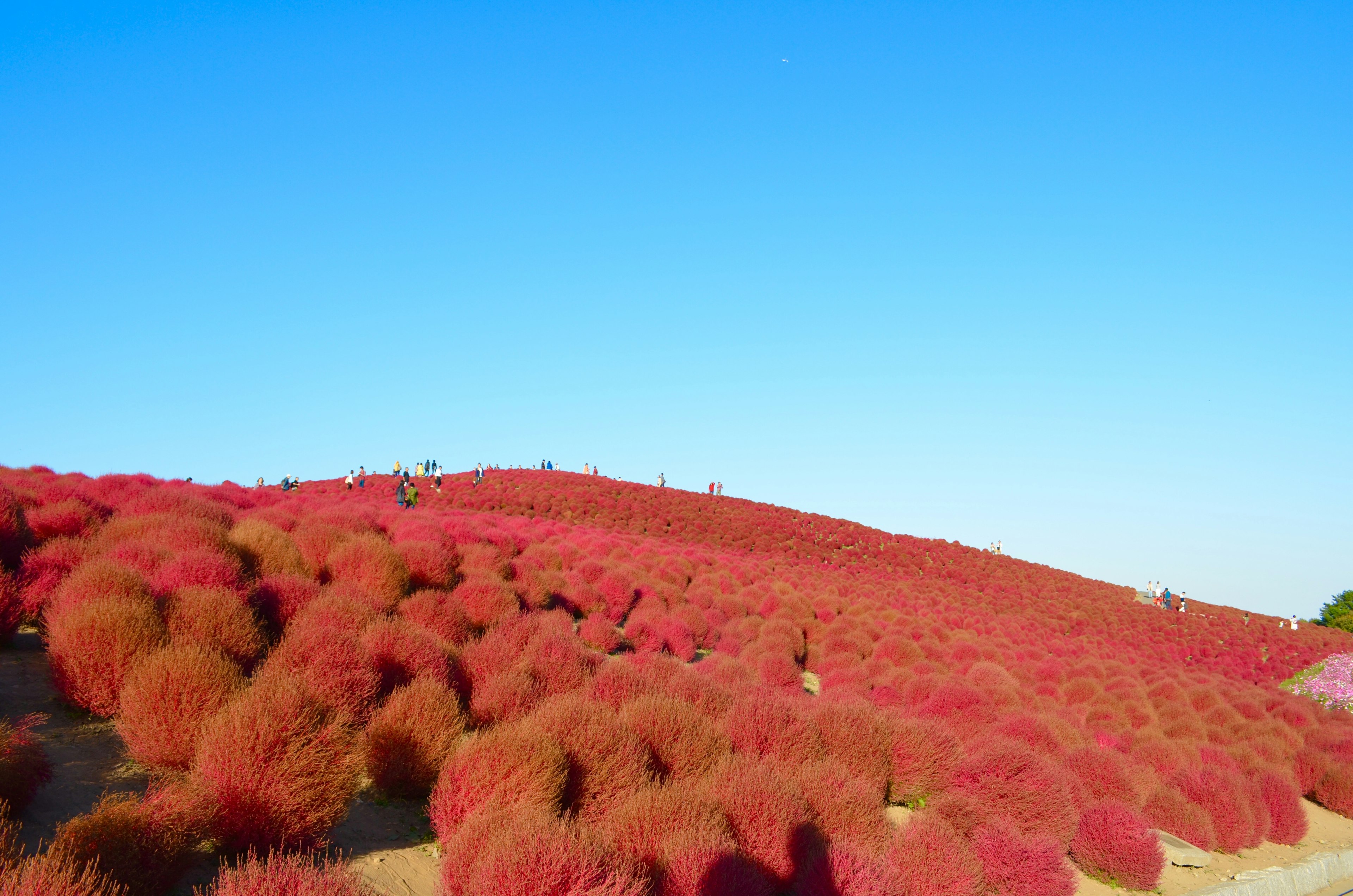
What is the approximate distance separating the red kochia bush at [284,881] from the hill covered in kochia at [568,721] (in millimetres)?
572

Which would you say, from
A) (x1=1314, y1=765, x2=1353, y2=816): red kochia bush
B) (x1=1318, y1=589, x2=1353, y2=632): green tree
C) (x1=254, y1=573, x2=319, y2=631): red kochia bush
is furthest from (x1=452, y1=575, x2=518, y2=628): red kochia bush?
(x1=1318, y1=589, x2=1353, y2=632): green tree

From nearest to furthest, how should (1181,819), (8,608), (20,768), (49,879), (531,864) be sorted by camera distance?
(49,879)
(531,864)
(20,768)
(8,608)
(1181,819)

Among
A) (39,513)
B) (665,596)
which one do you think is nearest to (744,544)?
(665,596)

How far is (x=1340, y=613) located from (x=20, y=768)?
61.8 meters

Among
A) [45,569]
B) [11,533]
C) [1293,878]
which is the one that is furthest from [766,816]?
[1293,878]

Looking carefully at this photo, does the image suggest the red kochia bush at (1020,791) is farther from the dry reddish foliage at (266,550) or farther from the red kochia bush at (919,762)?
the dry reddish foliage at (266,550)

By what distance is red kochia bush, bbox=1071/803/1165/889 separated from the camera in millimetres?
7355

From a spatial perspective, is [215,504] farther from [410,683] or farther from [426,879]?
[426,879]

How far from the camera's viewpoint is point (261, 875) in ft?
10.4

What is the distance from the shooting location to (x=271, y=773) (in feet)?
13.2

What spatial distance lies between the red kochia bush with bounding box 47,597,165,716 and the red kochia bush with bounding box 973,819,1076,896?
6.37 meters

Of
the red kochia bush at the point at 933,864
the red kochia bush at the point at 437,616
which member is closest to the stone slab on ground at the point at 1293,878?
the red kochia bush at the point at 933,864

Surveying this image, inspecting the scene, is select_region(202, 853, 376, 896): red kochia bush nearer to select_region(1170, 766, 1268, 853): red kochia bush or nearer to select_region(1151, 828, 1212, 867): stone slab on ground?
select_region(1151, 828, 1212, 867): stone slab on ground

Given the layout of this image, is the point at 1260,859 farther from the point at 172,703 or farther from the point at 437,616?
the point at 172,703
